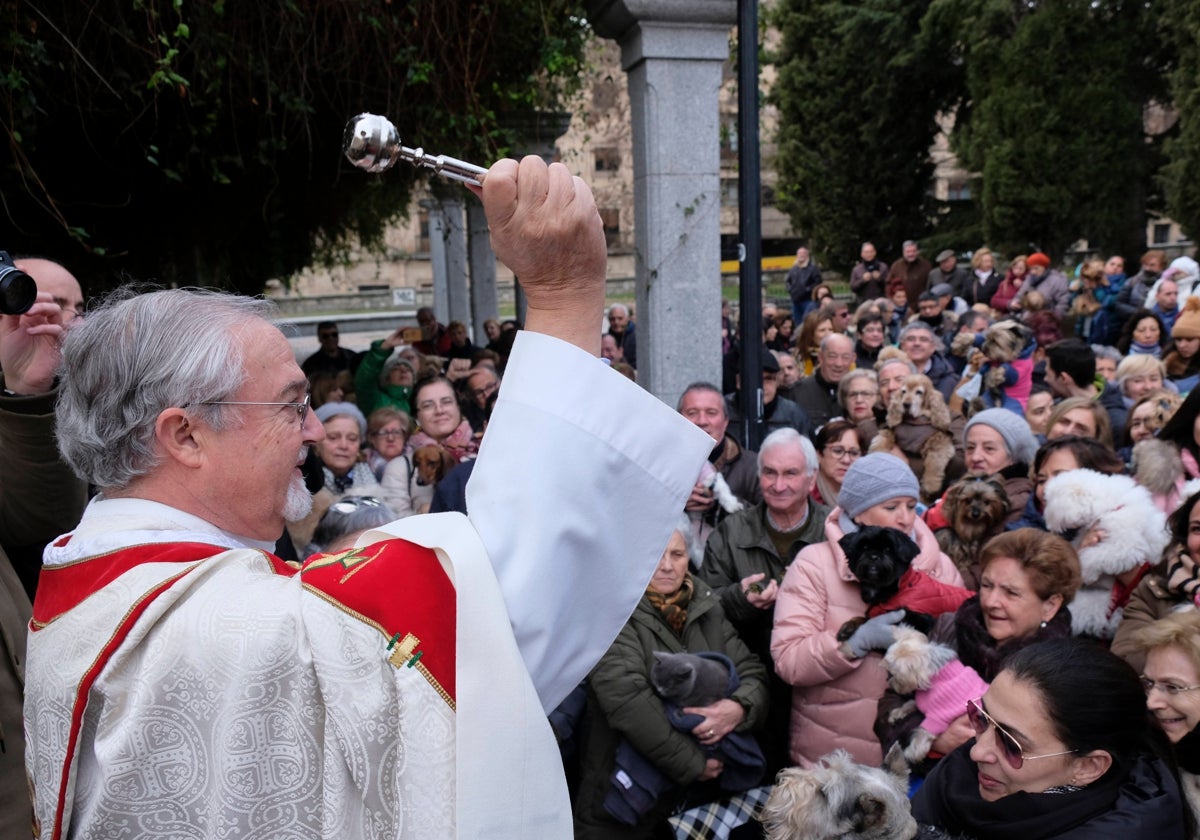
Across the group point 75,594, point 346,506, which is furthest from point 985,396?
point 75,594

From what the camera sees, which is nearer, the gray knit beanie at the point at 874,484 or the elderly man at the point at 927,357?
the gray knit beanie at the point at 874,484

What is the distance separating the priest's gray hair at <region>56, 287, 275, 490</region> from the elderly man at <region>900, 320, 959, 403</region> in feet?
21.4

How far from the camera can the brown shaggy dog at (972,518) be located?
14.0 ft

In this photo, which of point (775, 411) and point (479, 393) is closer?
point (775, 411)

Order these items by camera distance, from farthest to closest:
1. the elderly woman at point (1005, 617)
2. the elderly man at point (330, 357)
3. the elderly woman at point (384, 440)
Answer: the elderly man at point (330, 357), the elderly woman at point (384, 440), the elderly woman at point (1005, 617)

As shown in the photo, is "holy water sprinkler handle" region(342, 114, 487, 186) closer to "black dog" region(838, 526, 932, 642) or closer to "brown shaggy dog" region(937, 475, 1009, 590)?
"black dog" region(838, 526, 932, 642)

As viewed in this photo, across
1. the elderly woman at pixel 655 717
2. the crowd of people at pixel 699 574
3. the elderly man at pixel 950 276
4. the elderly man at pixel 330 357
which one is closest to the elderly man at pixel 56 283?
→ the crowd of people at pixel 699 574

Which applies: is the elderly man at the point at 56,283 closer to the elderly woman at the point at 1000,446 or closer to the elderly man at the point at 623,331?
the elderly woman at the point at 1000,446

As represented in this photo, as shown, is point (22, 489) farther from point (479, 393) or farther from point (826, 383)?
point (826, 383)

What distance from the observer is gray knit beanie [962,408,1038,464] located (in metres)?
4.85

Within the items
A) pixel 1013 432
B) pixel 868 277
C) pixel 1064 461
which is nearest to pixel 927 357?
pixel 1013 432

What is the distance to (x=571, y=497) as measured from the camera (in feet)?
4.35

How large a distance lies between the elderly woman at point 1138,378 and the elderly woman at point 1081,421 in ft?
4.90

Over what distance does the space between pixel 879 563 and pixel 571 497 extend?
2.43m
